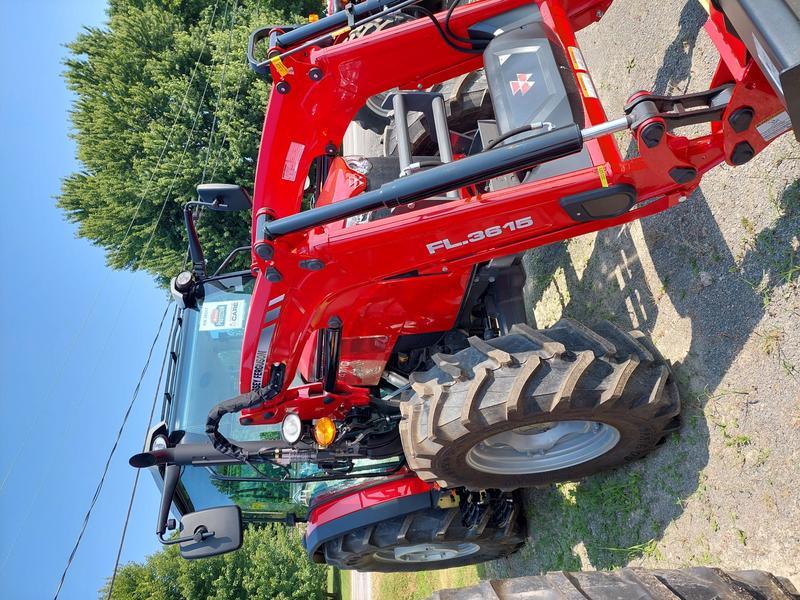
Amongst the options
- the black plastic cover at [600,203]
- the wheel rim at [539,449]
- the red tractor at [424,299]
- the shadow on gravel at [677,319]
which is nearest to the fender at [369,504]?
the red tractor at [424,299]

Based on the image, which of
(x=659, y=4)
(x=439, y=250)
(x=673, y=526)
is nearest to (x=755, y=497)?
(x=673, y=526)

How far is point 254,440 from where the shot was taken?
148 inches

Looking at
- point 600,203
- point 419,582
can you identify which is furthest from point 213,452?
point 419,582

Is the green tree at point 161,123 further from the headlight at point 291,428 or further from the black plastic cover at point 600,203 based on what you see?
the black plastic cover at point 600,203

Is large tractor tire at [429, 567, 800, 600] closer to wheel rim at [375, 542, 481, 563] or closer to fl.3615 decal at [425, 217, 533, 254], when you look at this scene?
fl.3615 decal at [425, 217, 533, 254]

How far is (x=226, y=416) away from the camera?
12.4 feet

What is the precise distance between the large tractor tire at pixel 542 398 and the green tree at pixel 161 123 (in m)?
10.1

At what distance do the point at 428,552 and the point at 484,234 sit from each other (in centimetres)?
266

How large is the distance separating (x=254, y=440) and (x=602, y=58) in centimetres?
378

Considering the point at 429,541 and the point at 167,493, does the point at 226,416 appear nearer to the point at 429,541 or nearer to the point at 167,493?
the point at 167,493

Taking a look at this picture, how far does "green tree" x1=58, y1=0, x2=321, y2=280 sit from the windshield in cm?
876

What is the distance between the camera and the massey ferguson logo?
3.07 m

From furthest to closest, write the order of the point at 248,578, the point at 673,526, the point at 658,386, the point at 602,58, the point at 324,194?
1. the point at 248,578
2. the point at 602,58
3. the point at 324,194
4. the point at 673,526
5. the point at 658,386

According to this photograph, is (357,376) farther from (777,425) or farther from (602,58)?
(602,58)
